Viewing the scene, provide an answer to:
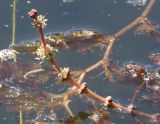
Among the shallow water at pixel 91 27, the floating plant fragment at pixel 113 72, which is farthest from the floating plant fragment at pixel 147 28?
the floating plant fragment at pixel 113 72

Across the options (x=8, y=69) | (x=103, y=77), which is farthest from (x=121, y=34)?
(x=8, y=69)

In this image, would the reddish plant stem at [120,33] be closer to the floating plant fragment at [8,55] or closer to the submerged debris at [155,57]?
the submerged debris at [155,57]

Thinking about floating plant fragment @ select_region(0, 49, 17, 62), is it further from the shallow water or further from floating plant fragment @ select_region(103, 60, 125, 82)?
floating plant fragment @ select_region(103, 60, 125, 82)

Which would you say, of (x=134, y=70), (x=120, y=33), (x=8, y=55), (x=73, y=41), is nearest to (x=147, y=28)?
(x=120, y=33)

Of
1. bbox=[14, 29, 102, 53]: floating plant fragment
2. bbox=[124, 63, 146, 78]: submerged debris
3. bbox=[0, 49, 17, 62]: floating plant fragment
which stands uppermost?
bbox=[14, 29, 102, 53]: floating plant fragment

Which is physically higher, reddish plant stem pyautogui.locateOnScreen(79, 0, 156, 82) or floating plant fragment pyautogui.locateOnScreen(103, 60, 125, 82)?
reddish plant stem pyautogui.locateOnScreen(79, 0, 156, 82)

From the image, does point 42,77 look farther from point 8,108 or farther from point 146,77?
point 146,77

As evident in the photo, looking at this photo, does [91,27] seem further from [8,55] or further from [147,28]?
[8,55]

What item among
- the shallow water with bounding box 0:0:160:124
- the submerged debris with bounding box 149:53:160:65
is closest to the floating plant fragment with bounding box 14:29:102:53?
the shallow water with bounding box 0:0:160:124
